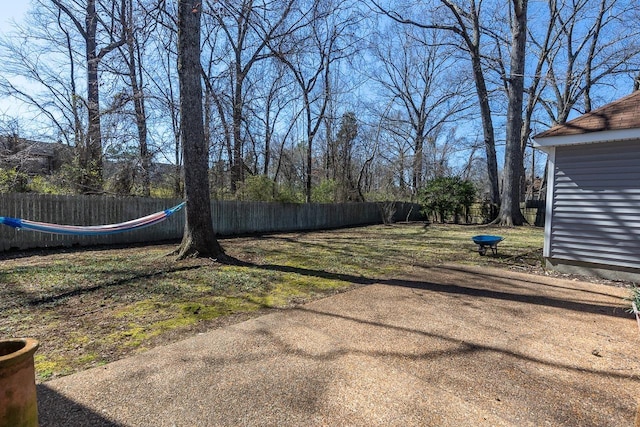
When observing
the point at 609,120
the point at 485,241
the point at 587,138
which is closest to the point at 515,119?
the point at 485,241

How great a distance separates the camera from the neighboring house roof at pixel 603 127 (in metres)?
4.89

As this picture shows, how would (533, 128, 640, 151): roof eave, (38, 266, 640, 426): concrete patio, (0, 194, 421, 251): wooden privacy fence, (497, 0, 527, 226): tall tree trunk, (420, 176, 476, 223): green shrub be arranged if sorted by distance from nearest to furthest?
(38, 266, 640, 426): concrete patio, (533, 128, 640, 151): roof eave, (0, 194, 421, 251): wooden privacy fence, (497, 0, 527, 226): tall tree trunk, (420, 176, 476, 223): green shrub

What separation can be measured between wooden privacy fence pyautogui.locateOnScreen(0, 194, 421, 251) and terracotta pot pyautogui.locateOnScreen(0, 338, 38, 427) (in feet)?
25.2

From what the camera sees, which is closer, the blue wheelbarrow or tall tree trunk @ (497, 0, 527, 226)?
the blue wheelbarrow

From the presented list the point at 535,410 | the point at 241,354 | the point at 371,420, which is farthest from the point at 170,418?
the point at 535,410

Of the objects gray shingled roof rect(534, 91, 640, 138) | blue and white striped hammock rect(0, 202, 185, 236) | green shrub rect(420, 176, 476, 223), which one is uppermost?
gray shingled roof rect(534, 91, 640, 138)

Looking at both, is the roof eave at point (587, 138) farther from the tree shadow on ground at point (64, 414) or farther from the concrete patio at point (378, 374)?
the tree shadow on ground at point (64, 414)

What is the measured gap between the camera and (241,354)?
8.47 feet

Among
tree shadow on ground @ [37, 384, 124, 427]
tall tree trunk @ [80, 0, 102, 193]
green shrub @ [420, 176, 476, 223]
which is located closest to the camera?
tree shadow on ground @ [37, 384, 124, 427]

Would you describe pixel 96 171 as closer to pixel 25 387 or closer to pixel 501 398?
pixel 25 387

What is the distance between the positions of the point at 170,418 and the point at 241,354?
781 millimetres

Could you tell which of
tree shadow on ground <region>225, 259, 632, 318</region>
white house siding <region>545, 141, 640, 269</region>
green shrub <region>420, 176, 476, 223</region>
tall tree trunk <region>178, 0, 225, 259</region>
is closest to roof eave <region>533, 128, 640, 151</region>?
white house siding <region>545, 141, 640, 269</region>

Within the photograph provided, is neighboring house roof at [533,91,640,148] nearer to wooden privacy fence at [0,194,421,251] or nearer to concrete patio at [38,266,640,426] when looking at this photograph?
concrete patio at [38,266,640,426]

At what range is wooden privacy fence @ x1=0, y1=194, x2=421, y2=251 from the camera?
718 centimetres
